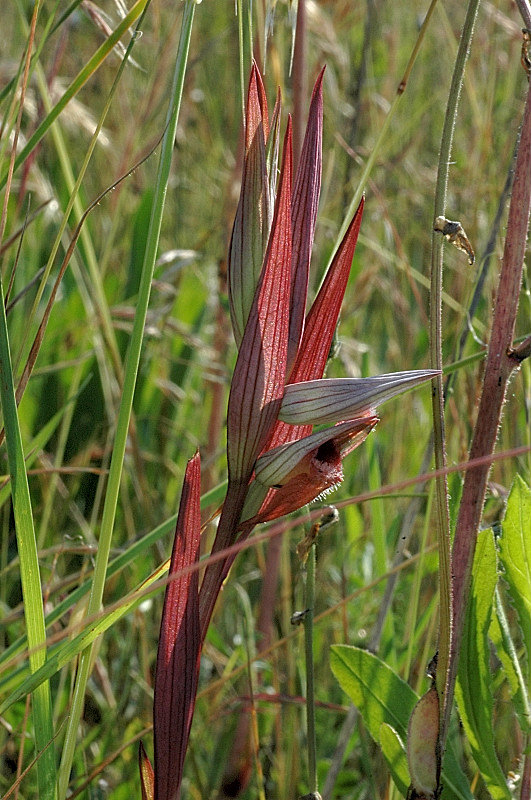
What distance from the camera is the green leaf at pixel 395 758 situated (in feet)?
1.79

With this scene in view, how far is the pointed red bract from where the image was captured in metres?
0.40

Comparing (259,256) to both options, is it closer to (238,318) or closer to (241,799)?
(238,318)

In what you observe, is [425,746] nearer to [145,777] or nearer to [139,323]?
[145,777]

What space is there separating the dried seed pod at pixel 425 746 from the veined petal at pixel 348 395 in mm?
165

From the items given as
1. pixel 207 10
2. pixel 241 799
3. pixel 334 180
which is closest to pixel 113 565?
pixel 241 799

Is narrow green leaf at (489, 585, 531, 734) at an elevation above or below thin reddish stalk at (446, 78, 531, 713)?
below

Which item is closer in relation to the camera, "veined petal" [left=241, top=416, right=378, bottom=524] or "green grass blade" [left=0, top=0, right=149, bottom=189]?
"veined petal" [left=241, top=416, right=378, bottom=524]

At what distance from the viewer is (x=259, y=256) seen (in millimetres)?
406

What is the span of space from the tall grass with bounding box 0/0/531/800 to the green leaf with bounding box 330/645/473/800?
94mm

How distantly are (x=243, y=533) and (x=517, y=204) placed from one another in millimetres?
234

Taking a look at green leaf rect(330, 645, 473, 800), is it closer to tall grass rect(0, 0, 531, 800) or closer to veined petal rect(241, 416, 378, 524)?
tall grass rect(0, 0, 531, 800)

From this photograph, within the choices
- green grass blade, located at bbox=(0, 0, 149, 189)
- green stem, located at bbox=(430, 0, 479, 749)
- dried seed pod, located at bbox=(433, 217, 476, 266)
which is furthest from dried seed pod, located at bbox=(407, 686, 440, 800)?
green grass blade, located at bbox=(0, 0, 149, 189)

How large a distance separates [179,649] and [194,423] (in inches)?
44.0

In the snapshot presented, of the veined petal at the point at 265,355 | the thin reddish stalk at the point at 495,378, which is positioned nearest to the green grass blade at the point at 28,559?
the veined petal at the point at 265,355
